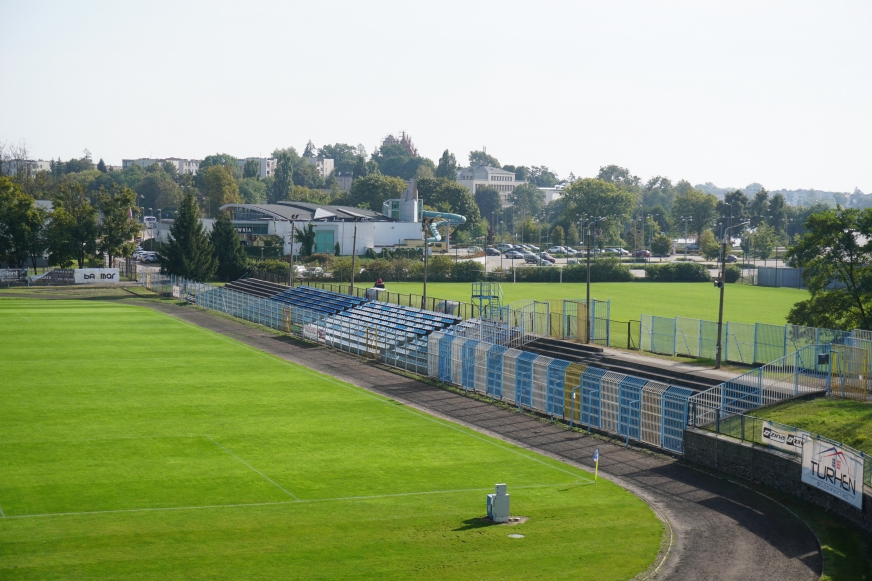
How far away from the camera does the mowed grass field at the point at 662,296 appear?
214ft

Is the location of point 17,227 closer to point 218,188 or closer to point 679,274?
point 679,274

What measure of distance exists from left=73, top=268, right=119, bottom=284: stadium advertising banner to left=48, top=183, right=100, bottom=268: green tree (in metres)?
4.46

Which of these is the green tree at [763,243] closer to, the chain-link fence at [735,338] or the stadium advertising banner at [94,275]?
the stadium advertising banner at [94,275]

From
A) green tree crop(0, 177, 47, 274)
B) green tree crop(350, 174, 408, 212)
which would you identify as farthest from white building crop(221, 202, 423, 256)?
green tree crop(350, 174, 408, 212)

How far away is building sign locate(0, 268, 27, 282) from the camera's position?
270ft

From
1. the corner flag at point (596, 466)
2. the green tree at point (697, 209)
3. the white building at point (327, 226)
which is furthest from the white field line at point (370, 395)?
the green tree at point (697, 209)

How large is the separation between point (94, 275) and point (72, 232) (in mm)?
5913

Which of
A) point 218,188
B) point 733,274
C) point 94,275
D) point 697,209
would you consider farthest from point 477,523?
point 218,188

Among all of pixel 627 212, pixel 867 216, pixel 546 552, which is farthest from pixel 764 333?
pixel 627 212

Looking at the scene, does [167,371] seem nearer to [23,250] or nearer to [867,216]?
[867,216]

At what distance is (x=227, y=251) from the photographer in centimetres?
8519

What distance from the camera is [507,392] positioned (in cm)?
3569

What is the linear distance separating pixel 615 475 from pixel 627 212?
142965 mm

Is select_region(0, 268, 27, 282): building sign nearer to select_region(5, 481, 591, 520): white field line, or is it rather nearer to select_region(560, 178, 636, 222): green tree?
select_region(5, 481, 591, 520): white field line
